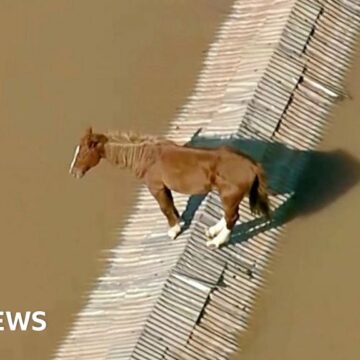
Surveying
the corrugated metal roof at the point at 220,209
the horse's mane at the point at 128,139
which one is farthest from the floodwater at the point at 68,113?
the horse's mane at the point at 128,139

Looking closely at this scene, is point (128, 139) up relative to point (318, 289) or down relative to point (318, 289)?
up

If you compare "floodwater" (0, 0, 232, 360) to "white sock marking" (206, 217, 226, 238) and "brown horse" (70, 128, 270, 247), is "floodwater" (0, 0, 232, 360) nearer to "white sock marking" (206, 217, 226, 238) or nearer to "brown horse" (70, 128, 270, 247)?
"brown horse" (70, 128, 270, 247)

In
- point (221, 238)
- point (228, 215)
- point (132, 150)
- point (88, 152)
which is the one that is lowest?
point (221, 238)

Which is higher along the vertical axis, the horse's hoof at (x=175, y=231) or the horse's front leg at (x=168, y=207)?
the horse's front leg at (x=168, y=207)

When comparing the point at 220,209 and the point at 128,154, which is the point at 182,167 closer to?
the point at 128,154

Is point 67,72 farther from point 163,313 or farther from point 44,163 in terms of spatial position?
point 163,313

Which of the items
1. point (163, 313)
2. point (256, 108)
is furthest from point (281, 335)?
point (256, 108)

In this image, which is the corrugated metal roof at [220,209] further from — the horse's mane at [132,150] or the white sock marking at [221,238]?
the horse's mane at [132,150]

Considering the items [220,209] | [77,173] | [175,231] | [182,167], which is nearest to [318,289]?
[220,209]
